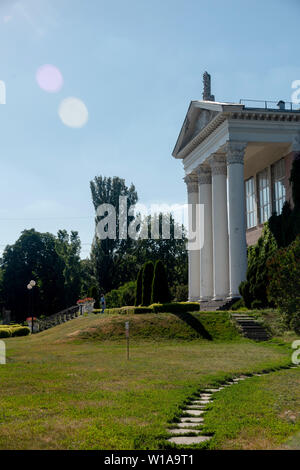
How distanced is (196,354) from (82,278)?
5808 cm

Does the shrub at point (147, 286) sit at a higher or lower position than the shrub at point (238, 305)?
higher

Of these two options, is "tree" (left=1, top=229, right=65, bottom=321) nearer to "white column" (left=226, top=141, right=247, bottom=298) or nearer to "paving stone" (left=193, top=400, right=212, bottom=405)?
"white column" (left=226, top=141, right=247, bottom=298)

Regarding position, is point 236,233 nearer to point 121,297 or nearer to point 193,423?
point 121,297

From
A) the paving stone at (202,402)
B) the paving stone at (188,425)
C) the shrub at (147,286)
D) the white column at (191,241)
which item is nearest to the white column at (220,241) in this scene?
the shrub at (147,286)

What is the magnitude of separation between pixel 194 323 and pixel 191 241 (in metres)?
17.9

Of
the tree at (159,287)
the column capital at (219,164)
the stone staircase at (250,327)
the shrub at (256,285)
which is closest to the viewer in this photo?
the stone staircase at (250,327)

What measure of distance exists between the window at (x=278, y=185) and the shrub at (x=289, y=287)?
2374 cm

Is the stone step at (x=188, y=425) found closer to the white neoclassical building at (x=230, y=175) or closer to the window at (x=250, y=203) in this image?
the white neoclassical building at (x=230, y=175)

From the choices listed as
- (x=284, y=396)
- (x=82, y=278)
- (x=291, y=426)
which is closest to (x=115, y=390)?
(x=284, y=396)

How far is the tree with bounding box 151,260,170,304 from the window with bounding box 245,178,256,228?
1531cm

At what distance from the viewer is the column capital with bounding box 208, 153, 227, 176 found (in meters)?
41.4

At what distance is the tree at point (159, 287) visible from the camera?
118 feet

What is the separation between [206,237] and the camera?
4488 cm

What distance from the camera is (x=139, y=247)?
69.3 metres
